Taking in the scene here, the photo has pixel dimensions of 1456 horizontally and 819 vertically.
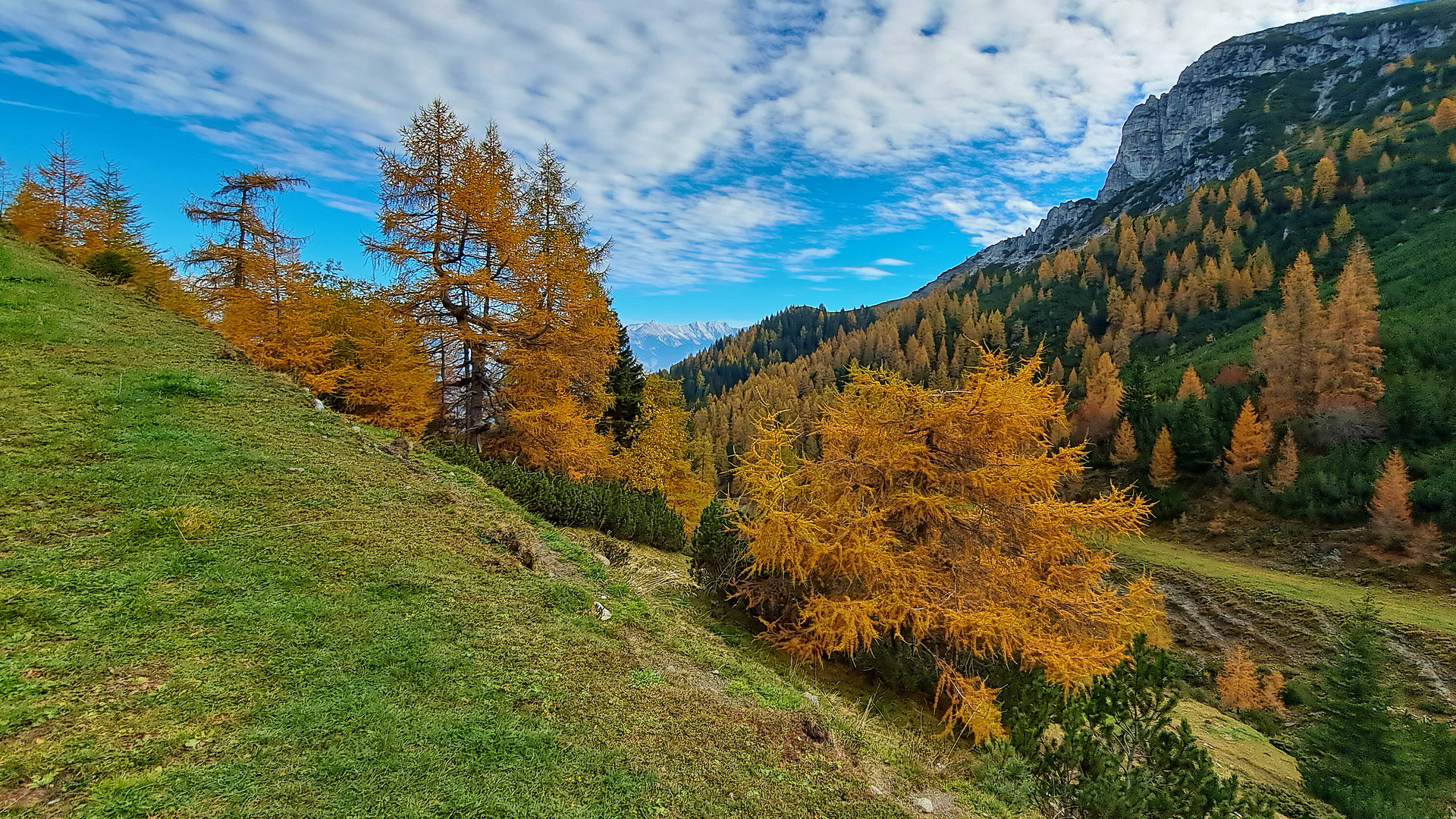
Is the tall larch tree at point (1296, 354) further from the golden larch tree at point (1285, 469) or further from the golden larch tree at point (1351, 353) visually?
the golden larch tree at point (1285, 469)

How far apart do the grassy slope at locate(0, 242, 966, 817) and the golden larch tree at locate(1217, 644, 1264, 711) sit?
25.3m

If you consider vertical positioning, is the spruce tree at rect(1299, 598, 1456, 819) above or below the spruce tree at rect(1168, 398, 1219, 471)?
below

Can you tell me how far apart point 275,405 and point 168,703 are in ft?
26.5

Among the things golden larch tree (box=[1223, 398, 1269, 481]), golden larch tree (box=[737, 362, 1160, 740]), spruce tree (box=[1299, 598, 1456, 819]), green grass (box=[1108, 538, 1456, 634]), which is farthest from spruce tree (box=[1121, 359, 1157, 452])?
golden larch tree (box=[737, 362, 1160, 740])

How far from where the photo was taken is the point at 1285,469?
134ft

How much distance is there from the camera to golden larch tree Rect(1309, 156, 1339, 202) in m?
98.9

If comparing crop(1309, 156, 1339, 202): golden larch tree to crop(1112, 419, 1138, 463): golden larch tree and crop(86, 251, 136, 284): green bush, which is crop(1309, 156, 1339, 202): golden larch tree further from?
crop(86, 251, 136, 284): green bush

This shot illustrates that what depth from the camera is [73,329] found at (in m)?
10.2

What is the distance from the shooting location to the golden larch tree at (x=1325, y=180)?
98.9m

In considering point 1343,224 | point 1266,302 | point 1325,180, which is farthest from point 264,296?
point 1325,180

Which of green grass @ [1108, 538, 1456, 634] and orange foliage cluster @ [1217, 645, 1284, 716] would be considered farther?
green grass @ [1108, 538, 1456, 634]

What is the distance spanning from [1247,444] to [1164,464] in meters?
6.38

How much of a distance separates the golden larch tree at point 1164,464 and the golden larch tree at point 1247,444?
4.53 m

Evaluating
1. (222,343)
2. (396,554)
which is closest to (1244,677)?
(396,554)
